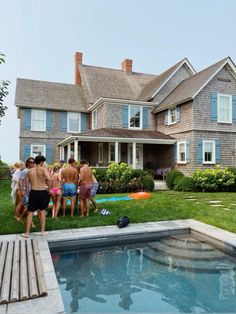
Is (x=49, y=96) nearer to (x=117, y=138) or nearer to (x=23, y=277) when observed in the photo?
(x=117, y=138)

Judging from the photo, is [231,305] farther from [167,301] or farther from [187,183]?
[187,183]

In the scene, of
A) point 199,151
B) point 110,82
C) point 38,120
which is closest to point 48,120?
point 38,120

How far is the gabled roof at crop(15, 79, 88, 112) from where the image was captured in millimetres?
20703

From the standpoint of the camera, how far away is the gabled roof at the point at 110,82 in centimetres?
2245

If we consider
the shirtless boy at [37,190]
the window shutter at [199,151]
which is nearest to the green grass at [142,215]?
the shirtless boy at [37,190]

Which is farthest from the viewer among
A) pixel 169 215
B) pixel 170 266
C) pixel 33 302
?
pixel 169 215

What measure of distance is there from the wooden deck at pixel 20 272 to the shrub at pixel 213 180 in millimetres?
Result: 11466

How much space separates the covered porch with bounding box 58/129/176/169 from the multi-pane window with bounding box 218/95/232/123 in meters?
3.58

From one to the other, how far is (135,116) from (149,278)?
54.0 feet

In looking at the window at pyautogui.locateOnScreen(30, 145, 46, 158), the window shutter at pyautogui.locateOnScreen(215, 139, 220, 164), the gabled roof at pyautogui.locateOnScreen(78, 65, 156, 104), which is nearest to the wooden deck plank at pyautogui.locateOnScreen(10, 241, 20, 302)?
the window shutter at pyautogui.locateOnScreen(215, 139, 220, 164)

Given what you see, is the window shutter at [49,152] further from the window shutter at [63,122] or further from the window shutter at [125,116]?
the window shutter at [125,116]

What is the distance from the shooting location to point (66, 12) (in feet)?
33.5

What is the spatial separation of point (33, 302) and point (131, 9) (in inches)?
504

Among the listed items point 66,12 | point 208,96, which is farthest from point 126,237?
point 208,96
